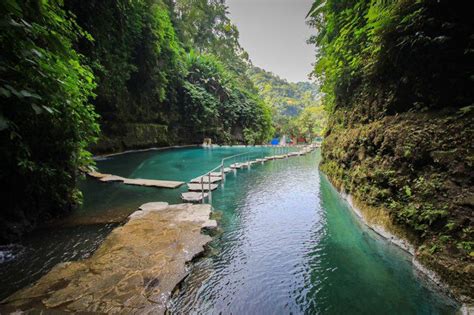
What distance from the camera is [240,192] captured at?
7371 mm

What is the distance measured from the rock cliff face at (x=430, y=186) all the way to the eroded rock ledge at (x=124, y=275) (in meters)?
3.17

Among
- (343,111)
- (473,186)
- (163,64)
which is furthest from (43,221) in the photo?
(163,64)

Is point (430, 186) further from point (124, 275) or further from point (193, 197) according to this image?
point (193, 197)

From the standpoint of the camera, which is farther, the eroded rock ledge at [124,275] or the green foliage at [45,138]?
the green foliage at [45,138]

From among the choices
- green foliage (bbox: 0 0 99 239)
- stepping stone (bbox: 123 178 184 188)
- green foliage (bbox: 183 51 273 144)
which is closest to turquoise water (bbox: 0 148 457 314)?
green foliage (bbox: 0 0 99 239)

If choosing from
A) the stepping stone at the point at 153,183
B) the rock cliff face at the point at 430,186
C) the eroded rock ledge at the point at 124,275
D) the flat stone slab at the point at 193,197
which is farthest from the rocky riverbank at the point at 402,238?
the stepping stone at the point at 153,183

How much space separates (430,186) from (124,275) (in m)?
4.33

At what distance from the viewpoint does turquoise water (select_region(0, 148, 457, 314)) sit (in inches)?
102

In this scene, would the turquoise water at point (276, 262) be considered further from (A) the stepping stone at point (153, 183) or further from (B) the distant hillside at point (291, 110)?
(B) the distant hillside at point (291, 110)

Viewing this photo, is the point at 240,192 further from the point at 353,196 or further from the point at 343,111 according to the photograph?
the point at 343,111

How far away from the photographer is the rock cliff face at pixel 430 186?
2.67m

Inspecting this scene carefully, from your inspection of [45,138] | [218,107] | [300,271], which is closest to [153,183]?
[45,138]

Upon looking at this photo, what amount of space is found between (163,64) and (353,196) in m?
18.0

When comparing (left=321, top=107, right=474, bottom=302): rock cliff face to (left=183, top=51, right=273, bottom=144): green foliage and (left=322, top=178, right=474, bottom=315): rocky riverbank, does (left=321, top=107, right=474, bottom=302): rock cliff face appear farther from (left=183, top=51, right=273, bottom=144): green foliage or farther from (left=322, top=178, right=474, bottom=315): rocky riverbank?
(left=183, top=51, right=273, bottom=144): green foliage
